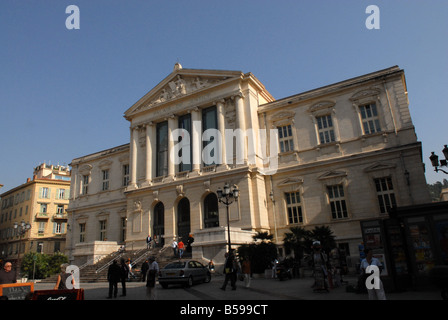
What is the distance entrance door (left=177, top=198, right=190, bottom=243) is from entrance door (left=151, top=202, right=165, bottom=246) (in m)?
1.86

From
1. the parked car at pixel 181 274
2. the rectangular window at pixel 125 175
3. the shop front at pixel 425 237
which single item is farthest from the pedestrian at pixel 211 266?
the rectangular window at pixel 125 175

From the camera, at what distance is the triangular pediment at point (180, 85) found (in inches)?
1186

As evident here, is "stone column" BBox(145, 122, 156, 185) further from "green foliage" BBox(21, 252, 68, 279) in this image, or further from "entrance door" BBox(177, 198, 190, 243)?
"green foliage" BBox(21, 252, 68, 279)

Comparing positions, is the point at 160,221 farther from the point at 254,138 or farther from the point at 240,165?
the point at 254,138

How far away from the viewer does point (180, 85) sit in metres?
32.4

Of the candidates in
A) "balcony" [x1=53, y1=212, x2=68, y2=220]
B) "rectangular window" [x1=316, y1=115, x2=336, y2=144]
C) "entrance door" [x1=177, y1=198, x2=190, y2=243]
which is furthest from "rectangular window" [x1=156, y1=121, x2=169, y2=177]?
"balcony" [x1=53, y1=212, x2=68, y2=220]

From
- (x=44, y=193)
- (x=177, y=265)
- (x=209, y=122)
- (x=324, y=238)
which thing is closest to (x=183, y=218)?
(x=209, y=122)

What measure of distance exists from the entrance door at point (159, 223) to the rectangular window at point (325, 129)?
612 inches

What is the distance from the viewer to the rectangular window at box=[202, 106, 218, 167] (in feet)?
95.8

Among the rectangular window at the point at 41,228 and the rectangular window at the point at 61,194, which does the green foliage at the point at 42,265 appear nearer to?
the rectangular window at the point at 41,228

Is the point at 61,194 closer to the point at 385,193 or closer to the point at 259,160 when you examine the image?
the point at 259,160
